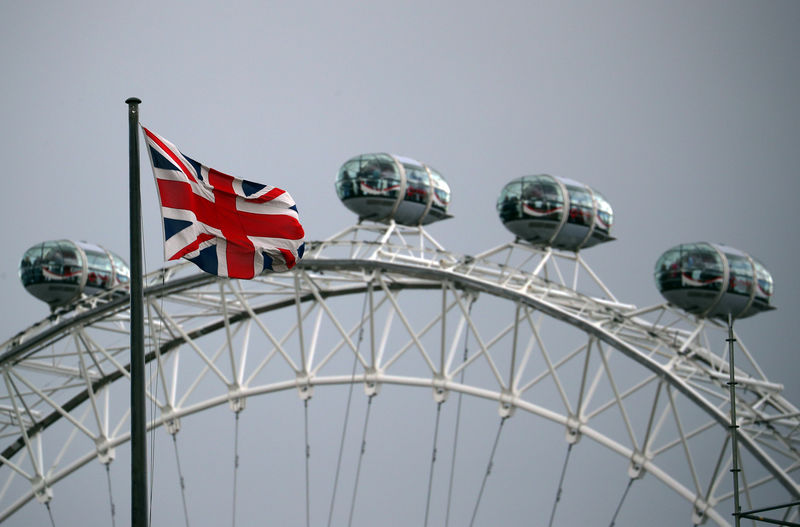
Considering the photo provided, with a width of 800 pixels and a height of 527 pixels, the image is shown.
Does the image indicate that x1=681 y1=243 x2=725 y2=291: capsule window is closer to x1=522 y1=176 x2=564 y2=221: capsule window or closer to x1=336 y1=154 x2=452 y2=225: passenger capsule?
x1=522 y1=176 x2=564 y2=221: capsule window

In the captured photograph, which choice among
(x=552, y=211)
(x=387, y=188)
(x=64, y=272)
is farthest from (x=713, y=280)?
(x=64, y=272)

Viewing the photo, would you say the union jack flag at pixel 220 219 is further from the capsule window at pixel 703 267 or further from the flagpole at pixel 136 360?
the capsule window at pixel 703 267

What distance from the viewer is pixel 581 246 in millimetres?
42625

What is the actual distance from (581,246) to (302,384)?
8.80 metres

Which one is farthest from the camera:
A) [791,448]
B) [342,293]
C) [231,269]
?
[342,293]

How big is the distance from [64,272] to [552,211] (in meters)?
16.3

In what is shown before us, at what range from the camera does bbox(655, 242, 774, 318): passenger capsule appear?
4059 cm

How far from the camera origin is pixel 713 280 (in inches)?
1599

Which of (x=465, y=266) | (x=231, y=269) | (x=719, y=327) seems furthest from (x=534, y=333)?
(x=231, y=269)

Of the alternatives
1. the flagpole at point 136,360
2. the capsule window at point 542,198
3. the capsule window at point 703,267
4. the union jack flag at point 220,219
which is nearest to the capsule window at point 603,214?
the capsule window at point 542,198

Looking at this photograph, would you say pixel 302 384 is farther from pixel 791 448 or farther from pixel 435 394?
pixel 791 448

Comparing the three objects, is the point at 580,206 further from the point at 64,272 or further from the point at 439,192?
the point at 64,272

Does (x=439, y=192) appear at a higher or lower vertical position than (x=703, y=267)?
higher

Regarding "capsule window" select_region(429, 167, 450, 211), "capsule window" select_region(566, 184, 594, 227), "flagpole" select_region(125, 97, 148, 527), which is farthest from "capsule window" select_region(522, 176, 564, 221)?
"flagpole" select_region(125, 97, 148, 527)
